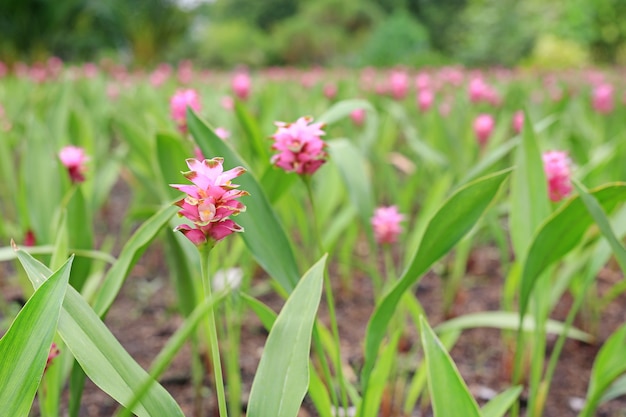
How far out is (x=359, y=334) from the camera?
67.5 inches

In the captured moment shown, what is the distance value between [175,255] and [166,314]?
2.10 feet

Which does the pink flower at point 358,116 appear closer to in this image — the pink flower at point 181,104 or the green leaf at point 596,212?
the pink flower at point 181,104

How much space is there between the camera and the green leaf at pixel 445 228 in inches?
31.8

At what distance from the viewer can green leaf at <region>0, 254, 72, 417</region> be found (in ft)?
1.98

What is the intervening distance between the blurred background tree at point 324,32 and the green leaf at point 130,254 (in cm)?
794

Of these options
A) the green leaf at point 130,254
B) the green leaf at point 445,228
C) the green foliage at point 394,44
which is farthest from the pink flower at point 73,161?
the green foliage at point 394,44

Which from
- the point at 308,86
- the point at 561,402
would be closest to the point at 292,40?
the point at 308,86

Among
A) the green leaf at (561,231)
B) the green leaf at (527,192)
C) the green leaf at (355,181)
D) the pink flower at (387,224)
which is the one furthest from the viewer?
the pink flower at (387,224)

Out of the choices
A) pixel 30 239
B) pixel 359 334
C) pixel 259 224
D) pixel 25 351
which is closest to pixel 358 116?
pixel 359 334

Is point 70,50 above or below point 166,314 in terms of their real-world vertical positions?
above

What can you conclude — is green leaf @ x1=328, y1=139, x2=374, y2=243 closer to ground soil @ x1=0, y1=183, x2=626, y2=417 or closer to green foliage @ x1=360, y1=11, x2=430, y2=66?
ground soil @ x1=0, y1=183, x2=626, y2=417

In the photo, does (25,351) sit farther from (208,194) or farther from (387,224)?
(387,224)

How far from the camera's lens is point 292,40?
15859 mm

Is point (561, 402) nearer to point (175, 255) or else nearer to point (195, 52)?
point (175, 255)
